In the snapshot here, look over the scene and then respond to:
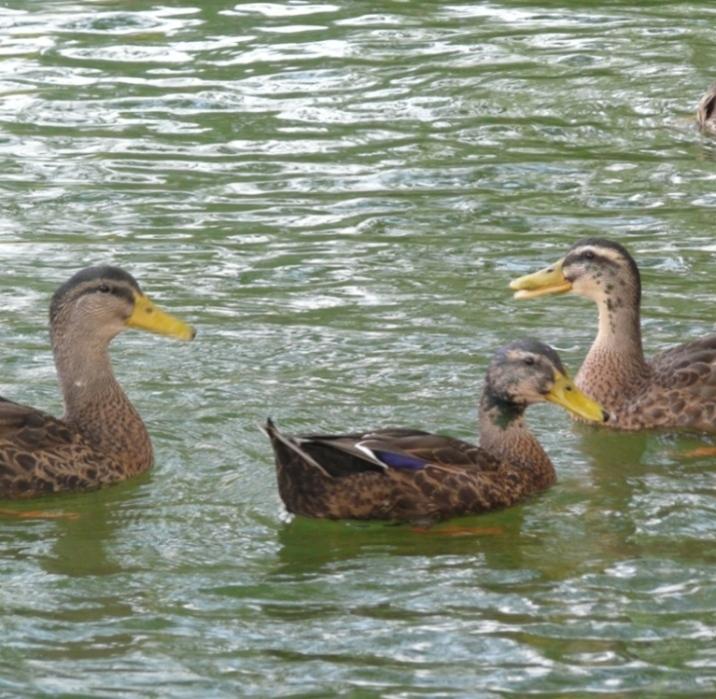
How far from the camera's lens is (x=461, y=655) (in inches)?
339

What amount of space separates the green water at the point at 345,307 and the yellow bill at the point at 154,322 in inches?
19.5

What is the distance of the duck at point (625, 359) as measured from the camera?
1192cm

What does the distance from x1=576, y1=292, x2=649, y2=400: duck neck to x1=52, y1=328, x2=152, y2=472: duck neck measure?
98.0 inches

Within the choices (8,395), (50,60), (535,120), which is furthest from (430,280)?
(50,60)

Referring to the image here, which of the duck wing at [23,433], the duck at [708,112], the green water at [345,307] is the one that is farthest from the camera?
the duck at [708,112]

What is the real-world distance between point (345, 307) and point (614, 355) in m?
1.83

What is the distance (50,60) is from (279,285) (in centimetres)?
656

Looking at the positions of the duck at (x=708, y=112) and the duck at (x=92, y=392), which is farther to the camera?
the duck at (x=708, y=112)

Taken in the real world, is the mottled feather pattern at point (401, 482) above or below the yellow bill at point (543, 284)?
below

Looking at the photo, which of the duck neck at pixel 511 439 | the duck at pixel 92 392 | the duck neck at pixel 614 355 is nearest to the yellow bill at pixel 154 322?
the duck at pixel 92 392

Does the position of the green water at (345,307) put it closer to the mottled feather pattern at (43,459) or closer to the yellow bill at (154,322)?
the mottled feather pattern at (43,459)

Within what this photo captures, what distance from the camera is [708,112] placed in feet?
56.6

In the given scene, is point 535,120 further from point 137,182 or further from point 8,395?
point 8,395

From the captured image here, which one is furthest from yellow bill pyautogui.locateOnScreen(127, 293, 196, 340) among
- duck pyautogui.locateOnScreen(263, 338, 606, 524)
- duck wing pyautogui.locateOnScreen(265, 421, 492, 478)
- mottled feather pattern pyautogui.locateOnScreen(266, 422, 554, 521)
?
mottled feather pattern pyautogui.locateOnScreen(266, 422, 554, 521)
